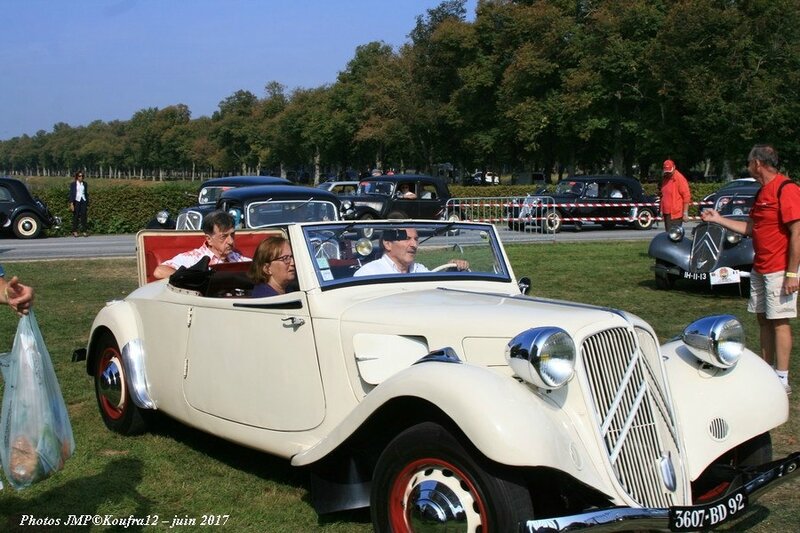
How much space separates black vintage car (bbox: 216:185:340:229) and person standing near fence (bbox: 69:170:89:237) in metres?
12.1

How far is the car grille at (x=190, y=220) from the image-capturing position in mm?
16109

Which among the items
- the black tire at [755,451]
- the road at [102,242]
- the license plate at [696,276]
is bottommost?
the road at [102,242]

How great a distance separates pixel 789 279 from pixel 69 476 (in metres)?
5.18

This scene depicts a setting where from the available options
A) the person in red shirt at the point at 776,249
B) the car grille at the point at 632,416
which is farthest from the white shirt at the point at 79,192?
the car grille at the point at 632,416

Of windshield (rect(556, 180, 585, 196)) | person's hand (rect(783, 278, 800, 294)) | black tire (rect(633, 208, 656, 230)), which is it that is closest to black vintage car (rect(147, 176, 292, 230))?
→ windshield (rect(556, 180, 585, 196))

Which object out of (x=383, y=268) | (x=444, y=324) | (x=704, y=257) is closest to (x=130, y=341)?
(x=383, y=268)

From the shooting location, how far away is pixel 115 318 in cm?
593

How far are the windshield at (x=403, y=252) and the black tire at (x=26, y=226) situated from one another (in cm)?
2214

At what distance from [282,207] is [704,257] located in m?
6.36

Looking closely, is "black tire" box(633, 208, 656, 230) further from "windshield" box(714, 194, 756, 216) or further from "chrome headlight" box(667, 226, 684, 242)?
"chrome headlight" box(667, 226, 684, 242)

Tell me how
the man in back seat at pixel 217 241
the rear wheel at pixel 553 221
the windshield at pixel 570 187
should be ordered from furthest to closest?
the windshield at pixel 570 187
the rear wheel at pixel 553 221
the man in back seat at pixel 217 241

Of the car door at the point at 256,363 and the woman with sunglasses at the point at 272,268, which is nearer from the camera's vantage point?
the car door at the point at 256,363

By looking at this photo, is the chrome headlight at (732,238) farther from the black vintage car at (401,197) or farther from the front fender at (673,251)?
the black vintage car at (401,197)

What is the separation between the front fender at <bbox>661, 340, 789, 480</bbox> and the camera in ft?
13.5
